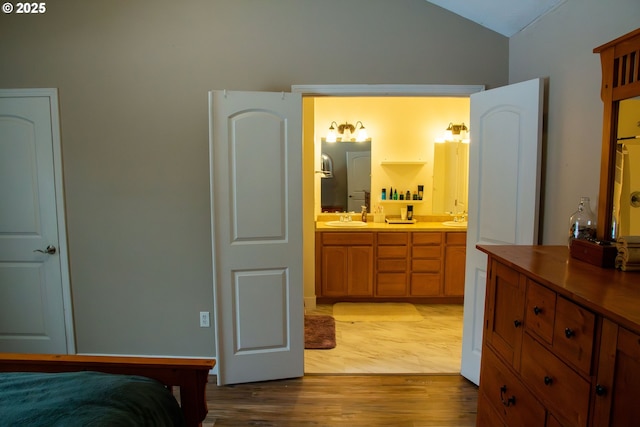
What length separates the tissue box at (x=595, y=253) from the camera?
133cm

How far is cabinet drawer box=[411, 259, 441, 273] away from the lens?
157 inches

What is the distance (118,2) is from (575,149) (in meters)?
2.99

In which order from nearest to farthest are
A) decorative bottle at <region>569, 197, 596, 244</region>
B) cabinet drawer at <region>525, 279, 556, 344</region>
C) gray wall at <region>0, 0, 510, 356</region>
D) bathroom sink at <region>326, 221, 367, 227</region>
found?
cabinet drawer at <region>525, 279, 556, 344</region> → decorative bottle at <region>569, 197, 596, 244</region> → gray wall at <region>0, 0, 510, 356</region> → bathroom sink at <region>326, 221, 367, 227</region>

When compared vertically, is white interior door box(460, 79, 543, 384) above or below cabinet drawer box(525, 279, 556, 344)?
above

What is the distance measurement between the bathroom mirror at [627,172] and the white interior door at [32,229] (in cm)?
326

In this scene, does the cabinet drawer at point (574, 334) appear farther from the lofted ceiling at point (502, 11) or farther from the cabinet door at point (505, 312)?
the lofted ceiling at point (502, 11)

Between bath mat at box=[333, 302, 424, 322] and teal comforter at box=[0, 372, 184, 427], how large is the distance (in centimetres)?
257

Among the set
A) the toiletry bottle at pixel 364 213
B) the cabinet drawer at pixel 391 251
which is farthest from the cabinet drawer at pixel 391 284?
the toiletry bottle at pixel 364 213

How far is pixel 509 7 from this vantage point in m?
2.20

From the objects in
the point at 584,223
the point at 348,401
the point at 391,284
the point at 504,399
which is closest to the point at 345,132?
the point at 391,284

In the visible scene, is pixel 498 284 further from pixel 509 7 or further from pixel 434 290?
pixel 434 290

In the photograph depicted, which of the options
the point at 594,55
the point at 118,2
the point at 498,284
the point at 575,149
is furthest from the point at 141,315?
the point at 594,55

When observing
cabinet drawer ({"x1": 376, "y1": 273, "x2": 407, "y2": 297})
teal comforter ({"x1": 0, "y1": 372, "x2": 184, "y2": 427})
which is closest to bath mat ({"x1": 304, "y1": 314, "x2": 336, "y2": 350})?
cabinet drawer ({"x1": 376, "y1": 273, "x2": 407, "y2": 297})

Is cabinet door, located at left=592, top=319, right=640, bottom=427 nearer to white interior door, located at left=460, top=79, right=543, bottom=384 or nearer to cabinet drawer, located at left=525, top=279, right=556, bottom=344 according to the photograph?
cabinet drawer, located at left=525, top=279, right=556, bottom=344
